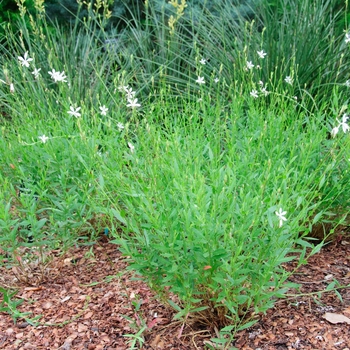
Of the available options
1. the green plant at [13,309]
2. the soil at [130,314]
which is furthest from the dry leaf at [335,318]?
the green plant at [13,309]

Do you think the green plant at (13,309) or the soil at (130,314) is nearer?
the soil at (130,314)

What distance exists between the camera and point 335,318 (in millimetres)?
2178

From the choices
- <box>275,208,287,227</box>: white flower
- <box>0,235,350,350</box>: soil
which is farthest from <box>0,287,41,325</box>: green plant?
<box>275,208,287,227</box>: white flower

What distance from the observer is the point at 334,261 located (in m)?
2.65

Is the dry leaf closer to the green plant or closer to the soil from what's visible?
the soil

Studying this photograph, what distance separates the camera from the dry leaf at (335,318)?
7.08 feet

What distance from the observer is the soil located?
2.11 m

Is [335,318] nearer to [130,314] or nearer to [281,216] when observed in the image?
[281,216]

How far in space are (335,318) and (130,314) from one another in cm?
88

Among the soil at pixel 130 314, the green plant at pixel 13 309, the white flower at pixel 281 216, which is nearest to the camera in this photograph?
the white flower at pixel 281 216

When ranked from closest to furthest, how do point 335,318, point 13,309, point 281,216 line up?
point 281,216
point 335,318
point 13,309

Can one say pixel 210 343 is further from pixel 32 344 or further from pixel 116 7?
pixel 116 7

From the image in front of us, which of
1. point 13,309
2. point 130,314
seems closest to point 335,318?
point 130,314

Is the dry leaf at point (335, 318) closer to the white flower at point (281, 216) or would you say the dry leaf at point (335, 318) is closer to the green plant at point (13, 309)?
the white flower at point (281, 216)
